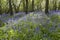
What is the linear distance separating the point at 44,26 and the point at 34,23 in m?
0.71

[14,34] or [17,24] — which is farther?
[17,24]

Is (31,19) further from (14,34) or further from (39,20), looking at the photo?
(14,34)

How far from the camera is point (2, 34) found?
10602mm

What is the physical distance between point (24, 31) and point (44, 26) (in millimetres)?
1745

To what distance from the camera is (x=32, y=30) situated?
1083 centimetres

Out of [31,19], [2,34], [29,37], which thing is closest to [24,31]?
[29,37]

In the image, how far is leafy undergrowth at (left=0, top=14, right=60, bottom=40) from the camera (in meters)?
10.2

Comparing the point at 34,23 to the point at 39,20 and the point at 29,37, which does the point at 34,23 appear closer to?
the point at 39,20

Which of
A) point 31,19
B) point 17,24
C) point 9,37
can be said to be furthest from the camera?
point 31,19

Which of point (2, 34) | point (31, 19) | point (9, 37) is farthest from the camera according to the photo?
point (31, 19)

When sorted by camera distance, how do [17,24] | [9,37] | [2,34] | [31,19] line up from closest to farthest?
[9,37] < [2,34] < [17,24] < [31,19]

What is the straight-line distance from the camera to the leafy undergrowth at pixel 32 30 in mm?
10203

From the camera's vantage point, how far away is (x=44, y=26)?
463 inches

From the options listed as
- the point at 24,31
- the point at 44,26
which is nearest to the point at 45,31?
the point at 44,26
